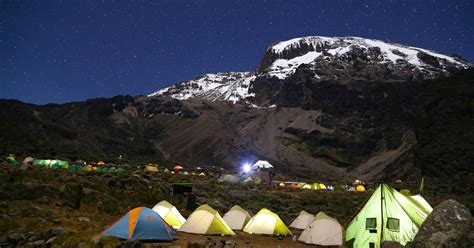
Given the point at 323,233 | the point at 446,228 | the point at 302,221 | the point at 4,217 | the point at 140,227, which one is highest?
the point at 446,228

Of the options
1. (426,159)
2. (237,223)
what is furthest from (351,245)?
(426,159)

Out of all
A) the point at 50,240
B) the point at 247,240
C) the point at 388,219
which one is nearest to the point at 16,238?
the point at 50,240

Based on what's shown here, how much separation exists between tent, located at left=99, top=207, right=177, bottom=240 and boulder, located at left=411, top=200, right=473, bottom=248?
864 cm

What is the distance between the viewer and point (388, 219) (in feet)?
43.1

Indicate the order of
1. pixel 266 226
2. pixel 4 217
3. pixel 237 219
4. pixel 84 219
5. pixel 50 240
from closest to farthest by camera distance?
pixel 50 240, pixel 4 217, pixel 84 219, pixel 266 226, pixel 237 219

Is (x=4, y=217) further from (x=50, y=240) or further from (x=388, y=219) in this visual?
(x=388, y=219)

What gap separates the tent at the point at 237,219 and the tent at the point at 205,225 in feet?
6.70

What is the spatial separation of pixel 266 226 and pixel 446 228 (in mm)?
10436

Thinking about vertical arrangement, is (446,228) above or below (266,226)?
above

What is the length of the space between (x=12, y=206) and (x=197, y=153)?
145 meters

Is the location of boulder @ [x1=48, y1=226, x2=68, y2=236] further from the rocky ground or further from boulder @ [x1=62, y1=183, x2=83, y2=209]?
boulder @ [x1=62, y1=183, x2=83, y2=209]

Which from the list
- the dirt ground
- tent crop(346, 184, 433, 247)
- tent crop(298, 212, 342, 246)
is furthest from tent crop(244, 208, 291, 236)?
tent crop(346, 184, 433, 247)

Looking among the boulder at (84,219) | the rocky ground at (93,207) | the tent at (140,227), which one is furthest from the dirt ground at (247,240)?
the boulder at (84,219)

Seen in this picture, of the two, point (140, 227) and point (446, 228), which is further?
point (140, 227)
